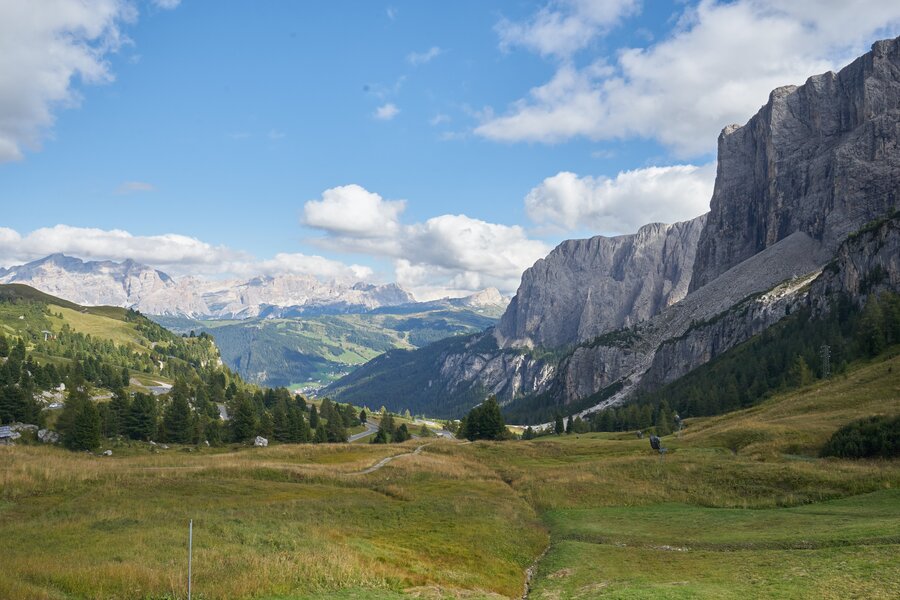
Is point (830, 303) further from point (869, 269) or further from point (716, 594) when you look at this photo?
point (716, 594)

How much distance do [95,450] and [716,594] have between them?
3988 inches

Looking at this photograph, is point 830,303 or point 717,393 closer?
point 717,393

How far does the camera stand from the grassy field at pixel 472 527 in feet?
72.8

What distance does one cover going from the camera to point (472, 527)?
38.8 meters

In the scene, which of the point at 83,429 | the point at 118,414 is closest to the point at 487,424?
the point at 83,429

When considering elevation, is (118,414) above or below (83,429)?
above

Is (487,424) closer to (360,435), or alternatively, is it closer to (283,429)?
(283,429)

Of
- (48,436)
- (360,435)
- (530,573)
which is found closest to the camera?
(530,573)

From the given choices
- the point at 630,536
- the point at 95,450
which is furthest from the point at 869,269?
the point at 95,450

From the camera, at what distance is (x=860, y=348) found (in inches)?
4683

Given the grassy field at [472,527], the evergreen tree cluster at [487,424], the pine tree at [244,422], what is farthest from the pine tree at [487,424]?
the pine tree at [244,422]

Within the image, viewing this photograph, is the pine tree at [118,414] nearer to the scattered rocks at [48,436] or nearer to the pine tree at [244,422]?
the scattered rocks at [48,436]

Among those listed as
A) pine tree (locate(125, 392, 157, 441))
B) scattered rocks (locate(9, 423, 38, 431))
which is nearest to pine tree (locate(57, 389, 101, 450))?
scattered rocks (locate(9, 423, 38, 431))

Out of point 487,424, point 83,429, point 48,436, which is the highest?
point 83,429
